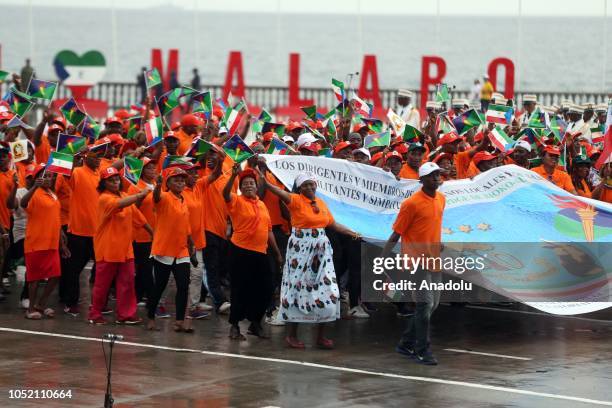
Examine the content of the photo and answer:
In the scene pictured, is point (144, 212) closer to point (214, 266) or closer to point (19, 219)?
point (214, 266)

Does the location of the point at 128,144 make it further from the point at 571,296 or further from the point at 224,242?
the point at 571,296

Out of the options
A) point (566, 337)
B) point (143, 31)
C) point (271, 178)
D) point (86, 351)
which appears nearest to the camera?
point (86, 351)

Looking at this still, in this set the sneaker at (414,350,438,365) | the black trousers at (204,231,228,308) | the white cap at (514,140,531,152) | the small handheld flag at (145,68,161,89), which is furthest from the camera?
the small handheld flag at (145,68,161,89)

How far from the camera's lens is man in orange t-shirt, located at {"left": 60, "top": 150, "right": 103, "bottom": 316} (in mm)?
14758

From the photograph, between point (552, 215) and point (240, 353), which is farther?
point (552, 215)

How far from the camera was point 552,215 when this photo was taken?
47.1ft

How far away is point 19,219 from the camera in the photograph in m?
19.4

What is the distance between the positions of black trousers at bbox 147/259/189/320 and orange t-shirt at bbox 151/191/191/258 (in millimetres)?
128

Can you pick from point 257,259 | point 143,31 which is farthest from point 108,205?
point 143,31

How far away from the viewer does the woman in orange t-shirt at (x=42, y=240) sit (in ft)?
47.2

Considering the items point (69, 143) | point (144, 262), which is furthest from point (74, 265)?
point (69, 143)

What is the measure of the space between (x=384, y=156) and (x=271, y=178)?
4.24 feet

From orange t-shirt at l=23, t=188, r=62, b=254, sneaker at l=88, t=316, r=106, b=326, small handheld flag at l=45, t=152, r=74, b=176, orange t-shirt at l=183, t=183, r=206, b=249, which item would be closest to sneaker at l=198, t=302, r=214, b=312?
orange t-shirt at l=183, t=183, r=206, b=249

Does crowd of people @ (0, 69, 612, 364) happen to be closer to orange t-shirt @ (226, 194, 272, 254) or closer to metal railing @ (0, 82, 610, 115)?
orange t-shirt @ (226, 194, 272, 254)
